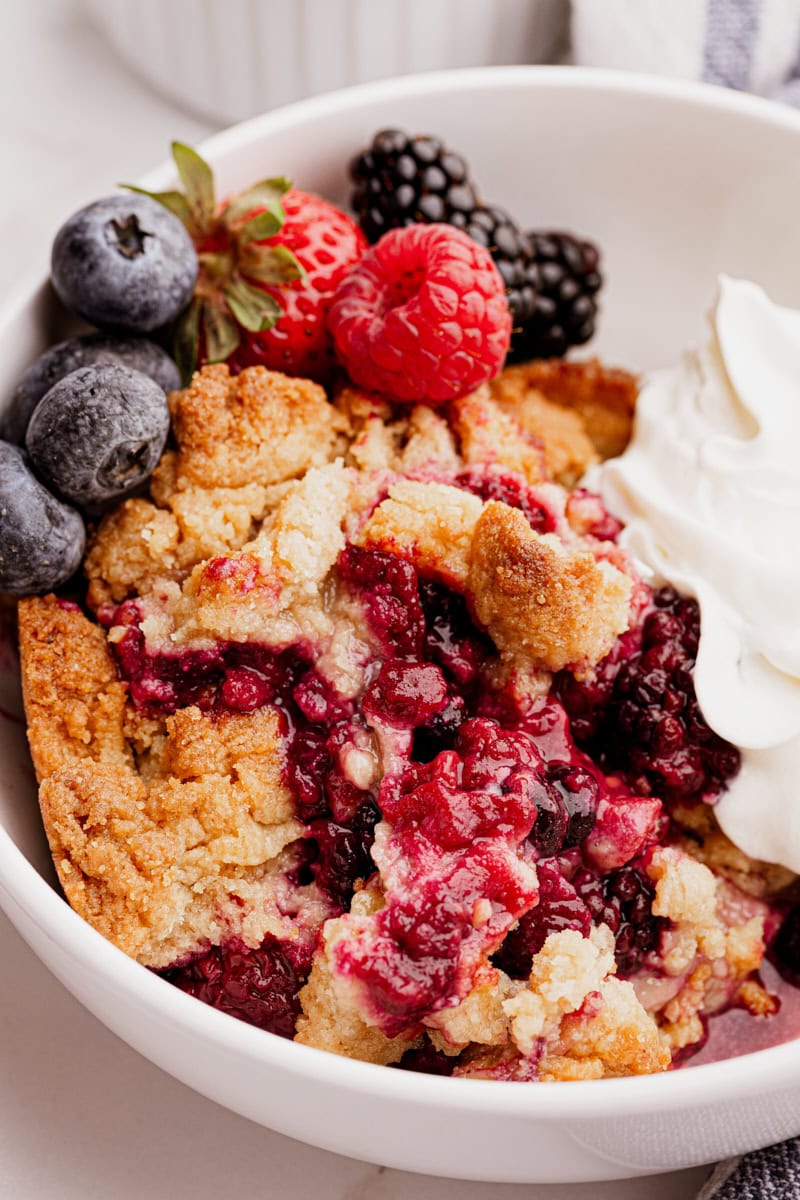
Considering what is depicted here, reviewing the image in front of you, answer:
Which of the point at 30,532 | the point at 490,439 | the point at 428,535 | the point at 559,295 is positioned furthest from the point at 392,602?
the point at 559,295

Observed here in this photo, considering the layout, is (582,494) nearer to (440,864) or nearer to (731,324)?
(731,324)

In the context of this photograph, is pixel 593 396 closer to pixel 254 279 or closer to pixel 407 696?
pixel 254 279

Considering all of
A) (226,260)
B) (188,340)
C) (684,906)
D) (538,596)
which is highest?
(226,260)

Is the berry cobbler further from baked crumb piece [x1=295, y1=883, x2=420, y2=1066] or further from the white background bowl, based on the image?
the white background bowl

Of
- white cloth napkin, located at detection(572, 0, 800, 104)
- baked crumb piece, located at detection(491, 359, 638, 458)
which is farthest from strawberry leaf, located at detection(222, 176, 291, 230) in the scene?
white cloth napkin, located at detection(572, 0, 800, 104)

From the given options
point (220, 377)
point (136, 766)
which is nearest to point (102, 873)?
point (136, 766)

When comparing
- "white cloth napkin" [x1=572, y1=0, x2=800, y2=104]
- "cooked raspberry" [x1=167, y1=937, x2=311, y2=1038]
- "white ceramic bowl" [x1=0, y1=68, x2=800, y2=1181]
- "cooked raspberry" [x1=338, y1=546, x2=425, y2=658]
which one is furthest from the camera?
"white cloth napkin" [x1=572, y1=0, x2=800, y2=104]
